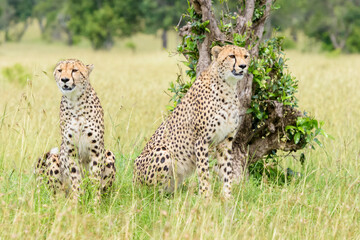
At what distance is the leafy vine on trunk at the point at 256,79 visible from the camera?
4824mm

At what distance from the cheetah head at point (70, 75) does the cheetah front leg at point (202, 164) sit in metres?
1.12

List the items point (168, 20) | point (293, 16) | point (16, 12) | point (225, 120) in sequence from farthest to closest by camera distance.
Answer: point (16, 12) < point (293, 16) < point (168, 20) < point (225, 120)

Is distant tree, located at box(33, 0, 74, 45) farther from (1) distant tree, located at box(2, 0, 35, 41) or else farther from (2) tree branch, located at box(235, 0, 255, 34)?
(2) tree branch, located at box(235, 0, 255, 34)

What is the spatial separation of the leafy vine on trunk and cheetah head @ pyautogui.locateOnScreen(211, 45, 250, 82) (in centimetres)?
64

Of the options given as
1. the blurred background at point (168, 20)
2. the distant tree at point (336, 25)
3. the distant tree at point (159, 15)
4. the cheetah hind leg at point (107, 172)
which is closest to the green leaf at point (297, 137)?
the cheetah hind leg at point (107, 172)

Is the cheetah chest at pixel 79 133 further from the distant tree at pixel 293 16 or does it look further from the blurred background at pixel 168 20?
the distant tree at pixel 293 16

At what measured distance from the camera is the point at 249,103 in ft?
16.0

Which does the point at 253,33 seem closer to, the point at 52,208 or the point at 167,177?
the point at 167,177

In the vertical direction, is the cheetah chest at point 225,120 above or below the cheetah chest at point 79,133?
above

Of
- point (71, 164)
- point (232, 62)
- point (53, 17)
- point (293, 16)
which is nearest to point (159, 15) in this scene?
point (293, 16)

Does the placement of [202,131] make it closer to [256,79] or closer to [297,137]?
[256,79]

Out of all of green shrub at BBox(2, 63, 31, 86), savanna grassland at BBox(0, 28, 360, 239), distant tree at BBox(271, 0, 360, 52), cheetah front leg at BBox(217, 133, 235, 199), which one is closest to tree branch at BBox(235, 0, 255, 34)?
savanna grassland at BBox(0, 28, 360, 239)

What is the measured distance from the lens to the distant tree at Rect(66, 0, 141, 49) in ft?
109

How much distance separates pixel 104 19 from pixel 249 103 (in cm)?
2956
